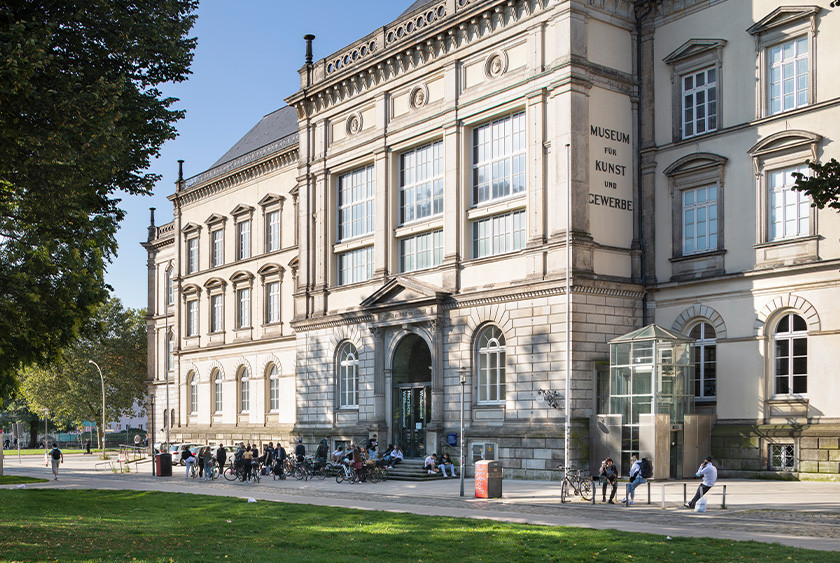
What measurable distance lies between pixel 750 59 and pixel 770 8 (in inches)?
69.9

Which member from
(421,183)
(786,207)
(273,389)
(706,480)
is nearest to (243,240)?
(273,389)

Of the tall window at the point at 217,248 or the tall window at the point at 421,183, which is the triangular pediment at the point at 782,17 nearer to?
the tall window at the point at 421,183

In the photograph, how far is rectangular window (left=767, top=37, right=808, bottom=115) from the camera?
32344 mm

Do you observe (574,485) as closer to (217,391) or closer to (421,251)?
(421,251)

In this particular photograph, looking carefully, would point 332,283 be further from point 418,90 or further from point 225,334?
point 225,334

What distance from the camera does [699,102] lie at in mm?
35594

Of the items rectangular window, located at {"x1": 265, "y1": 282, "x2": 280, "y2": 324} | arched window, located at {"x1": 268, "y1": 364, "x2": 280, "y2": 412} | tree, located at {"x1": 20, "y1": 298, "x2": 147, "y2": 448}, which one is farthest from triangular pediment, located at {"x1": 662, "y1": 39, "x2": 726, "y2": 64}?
tree, located at {"x1": 20, "y1": 298, "x2": 147, "y2": 448}

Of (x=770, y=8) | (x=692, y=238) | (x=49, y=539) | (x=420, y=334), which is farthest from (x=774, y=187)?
(x=49, y=539)

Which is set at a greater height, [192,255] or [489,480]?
[192,255]

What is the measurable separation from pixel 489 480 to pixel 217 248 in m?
38.5

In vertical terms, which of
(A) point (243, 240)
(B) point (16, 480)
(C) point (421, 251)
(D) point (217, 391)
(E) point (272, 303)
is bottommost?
(B) point (16, 480)

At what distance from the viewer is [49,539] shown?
18.2m

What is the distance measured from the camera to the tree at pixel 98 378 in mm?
86812

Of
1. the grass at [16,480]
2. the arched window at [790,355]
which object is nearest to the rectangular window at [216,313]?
the grass at [16,480]
